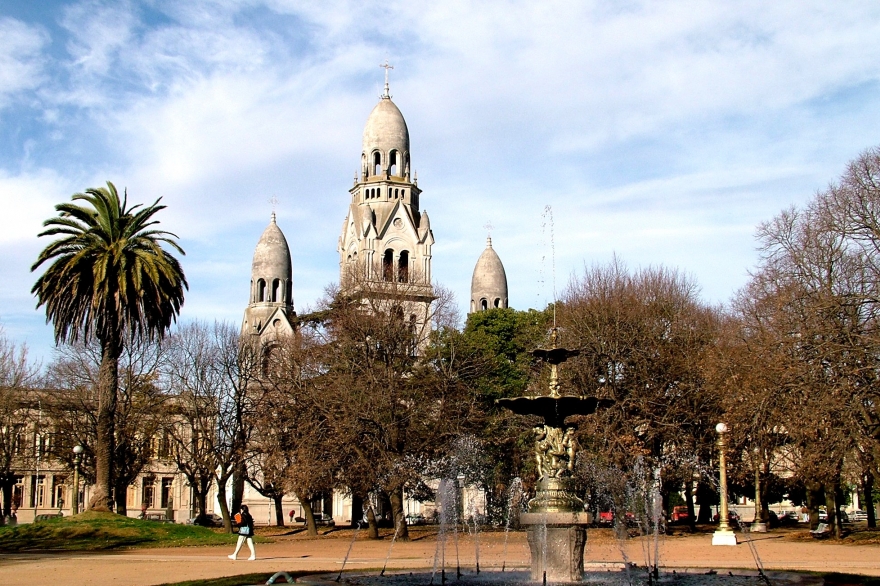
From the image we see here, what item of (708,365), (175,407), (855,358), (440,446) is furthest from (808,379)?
(175,407)

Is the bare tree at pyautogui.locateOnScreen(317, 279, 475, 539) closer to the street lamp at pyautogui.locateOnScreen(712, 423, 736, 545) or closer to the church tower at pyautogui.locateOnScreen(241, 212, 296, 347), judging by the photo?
the street lamp at pyautogui.locateOnScreen(712, 423, 736, 545)

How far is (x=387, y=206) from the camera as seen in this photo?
72000mm

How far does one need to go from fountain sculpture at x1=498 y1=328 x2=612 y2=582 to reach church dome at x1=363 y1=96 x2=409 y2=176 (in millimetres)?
54805

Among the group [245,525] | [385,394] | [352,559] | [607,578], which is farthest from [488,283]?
[607,578]

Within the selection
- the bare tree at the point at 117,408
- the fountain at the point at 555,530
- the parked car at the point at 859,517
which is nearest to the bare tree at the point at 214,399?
the bare tree at the point at 117,408

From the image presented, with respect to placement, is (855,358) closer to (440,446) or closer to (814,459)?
(814,459)

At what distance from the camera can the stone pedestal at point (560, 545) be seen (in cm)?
1738

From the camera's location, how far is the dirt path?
66.8ft

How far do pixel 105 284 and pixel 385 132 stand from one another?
4152cm

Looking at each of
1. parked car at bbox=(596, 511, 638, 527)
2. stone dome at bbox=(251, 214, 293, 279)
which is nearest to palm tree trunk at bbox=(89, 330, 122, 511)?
parked car at bbox=(596, 511, 638, 527)

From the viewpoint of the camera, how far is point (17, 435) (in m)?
58.2

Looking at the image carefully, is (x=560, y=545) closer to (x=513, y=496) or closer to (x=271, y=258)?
(x=513, y=496)

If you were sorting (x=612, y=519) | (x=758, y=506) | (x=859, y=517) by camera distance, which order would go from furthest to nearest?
(x=859, y=517)
(x=612, y=519)
(x=758, y=506)

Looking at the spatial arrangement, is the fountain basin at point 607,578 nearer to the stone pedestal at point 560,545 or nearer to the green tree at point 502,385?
the stone pedestal at point 560,545
